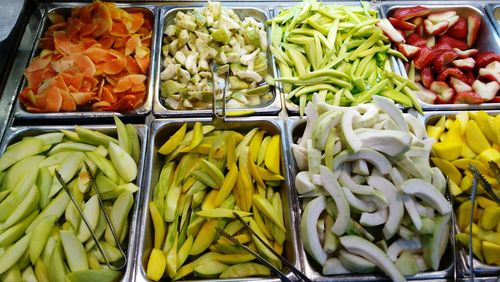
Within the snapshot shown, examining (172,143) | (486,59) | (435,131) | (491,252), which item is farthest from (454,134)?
(172,143)

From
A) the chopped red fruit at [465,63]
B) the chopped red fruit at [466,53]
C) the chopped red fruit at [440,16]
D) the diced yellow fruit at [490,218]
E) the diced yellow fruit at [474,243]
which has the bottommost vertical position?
the diced yellow fruit at [474,243]

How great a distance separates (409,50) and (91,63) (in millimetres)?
1586

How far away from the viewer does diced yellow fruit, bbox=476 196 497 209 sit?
1.56 metres

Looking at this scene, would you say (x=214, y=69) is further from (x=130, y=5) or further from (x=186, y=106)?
(x=130, y=5)

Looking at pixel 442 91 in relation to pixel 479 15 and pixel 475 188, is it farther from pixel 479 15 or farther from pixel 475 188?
pixel 475 188

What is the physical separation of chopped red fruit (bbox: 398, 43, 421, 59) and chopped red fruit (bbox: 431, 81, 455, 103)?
0.66ft

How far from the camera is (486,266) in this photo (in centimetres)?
148

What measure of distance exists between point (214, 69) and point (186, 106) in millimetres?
303

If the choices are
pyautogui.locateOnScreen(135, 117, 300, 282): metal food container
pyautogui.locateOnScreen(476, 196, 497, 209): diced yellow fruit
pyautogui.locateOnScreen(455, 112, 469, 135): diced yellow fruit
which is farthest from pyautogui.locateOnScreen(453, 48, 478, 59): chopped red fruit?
pyautogui.locateOnScreen(135, 117, 300, 282): metal food container

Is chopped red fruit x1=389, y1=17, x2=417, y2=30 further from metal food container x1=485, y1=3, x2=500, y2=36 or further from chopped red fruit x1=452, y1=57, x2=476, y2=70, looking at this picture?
metal food container x1=485, y1=3, x2=500, y2=36

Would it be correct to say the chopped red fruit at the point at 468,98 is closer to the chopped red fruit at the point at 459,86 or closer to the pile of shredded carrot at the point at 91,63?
the chopped red fruit at the point at 459,86

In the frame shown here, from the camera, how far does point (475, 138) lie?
173 centimetres

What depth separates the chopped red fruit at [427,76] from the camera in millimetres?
2145

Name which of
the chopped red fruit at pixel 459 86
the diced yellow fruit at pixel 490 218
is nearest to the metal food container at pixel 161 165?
the diced yellow fruit at pixel 490 218
